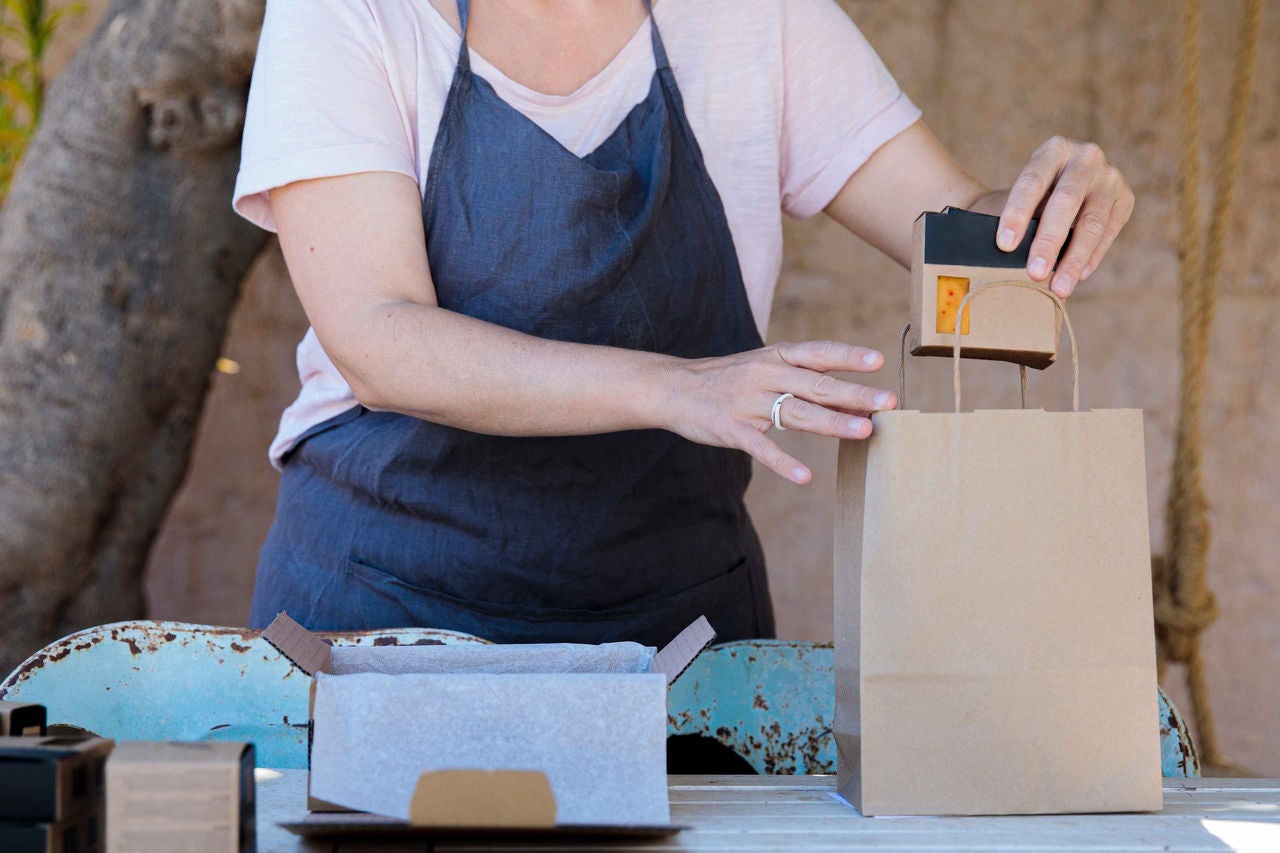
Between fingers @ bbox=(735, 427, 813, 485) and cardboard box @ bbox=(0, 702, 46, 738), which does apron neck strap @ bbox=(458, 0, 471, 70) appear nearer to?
fingers @ bbox=(735, 427, 813, 485)

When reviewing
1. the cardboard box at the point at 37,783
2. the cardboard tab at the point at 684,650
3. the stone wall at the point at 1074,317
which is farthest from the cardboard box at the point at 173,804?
the stone wall at the point at 1074,317

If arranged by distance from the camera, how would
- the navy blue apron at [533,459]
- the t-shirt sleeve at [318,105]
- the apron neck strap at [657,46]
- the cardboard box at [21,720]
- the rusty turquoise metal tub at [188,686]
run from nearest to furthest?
the cardboard box at [21,720]
the rusty turquoise metal tub at [188,686]
the t-shirt sleeve at [318,105]
the navy blue apron at [533,459]
the apron neck strap at [657,46]

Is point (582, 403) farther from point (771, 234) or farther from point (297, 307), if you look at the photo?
point (297, 307)

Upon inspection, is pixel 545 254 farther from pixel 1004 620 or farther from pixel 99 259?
pixel 99 259

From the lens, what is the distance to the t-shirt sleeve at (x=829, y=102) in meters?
1.55

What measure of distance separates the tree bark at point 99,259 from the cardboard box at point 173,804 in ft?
5.14

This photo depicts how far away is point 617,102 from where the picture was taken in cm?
148

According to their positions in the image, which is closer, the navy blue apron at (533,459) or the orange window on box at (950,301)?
the orange window on box at (950,301)

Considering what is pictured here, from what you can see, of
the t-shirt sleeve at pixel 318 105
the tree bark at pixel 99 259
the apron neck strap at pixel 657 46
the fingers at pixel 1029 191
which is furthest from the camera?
the tree bark at pixel 99 259

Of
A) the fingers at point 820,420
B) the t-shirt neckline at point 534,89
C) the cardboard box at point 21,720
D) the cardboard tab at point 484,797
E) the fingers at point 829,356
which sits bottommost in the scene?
the cardboard tab at point 484,797

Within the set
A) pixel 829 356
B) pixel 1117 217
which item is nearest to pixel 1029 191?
pixel 1117 217

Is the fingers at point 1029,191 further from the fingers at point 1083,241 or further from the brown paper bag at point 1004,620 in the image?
the brown paper bag at point 1004,620

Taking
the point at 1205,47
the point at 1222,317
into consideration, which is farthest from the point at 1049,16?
the point at 1222,317

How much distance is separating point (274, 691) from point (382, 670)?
0.26 m
